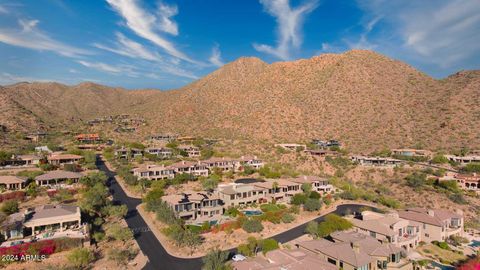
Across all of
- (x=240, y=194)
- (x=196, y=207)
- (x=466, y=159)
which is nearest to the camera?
(x=196, y=207)

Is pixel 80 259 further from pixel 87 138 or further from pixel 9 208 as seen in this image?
pixel 87 138

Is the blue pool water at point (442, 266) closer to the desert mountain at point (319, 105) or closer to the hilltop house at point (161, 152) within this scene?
the desert mountain at point (319, 105)

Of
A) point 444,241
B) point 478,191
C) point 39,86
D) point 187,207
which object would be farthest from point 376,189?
point 39,86

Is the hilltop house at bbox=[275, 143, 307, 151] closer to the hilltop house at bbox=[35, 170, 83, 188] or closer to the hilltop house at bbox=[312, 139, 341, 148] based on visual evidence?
the hilltop house at bbox=[312, 139, 341, 148]

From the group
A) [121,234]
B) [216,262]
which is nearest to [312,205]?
[216,262]

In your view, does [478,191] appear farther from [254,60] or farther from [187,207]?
[254,60]

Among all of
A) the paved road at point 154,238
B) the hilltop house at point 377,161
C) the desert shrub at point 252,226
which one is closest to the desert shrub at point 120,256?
the paved road at point 154,238
